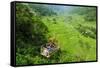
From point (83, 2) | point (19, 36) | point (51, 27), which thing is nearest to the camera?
point (19, 36)

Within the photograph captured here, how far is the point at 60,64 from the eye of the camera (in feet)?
7.96

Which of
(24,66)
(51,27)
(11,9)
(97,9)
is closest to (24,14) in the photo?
(11,9)

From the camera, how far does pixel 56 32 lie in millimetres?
2396

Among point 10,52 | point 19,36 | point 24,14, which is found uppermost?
point 24,14

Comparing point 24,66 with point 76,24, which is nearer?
point 24,66

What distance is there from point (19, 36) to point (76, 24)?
0.63 m

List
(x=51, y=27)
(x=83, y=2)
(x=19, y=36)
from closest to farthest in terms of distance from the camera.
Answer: (x=19, y=36) < (x=51, y=27) < (x=83, y=2)

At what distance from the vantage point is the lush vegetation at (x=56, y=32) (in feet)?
7.38

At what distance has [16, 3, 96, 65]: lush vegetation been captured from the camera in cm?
225

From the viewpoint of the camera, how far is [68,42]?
2.45m

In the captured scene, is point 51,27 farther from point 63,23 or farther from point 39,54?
point 39,54

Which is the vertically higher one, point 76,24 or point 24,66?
point 76,24

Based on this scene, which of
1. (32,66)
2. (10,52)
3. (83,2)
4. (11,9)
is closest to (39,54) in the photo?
(32,66)

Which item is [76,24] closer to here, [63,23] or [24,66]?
[63,23]
